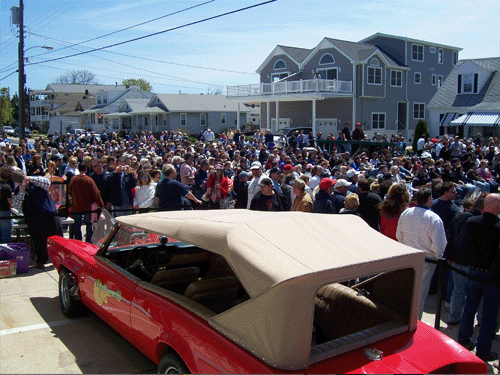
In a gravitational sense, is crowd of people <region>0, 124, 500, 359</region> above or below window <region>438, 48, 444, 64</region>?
below

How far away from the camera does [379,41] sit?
4038 cm

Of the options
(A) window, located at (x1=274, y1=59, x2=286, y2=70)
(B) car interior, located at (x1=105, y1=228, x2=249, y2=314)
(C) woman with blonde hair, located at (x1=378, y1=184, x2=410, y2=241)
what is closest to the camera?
(B) car interior, located at (x1=105, y1=228, x2=249, y2=314)

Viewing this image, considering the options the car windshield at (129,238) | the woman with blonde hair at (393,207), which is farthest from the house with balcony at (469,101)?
the car windshield at (129,238)

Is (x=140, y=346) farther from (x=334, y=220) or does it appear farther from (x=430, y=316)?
(x=430, y=316)

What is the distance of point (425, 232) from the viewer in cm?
519

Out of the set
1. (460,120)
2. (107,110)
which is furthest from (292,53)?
(107,110)

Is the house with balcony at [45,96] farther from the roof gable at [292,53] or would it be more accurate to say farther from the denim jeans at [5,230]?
the denim jeans at [5,230]

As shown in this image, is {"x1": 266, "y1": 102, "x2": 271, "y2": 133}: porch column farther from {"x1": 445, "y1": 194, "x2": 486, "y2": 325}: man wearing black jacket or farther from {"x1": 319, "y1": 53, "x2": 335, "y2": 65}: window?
{"x1": 445, "y1": 194, "x2": 486, "y2": 325}: man wearing black jacket

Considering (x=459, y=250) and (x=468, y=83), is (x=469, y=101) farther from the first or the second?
(x=459, y=250)

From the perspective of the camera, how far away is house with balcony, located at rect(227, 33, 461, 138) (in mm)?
35656

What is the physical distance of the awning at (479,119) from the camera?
32156mm

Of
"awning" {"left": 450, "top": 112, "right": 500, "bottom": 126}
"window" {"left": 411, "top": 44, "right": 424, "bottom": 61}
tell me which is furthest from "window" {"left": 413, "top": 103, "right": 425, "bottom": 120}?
"awning" {"left": 450, "top": 112, "right": 500, "bottom": 126}

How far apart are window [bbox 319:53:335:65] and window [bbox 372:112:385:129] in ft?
18.6

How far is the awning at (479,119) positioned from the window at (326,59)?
1064 cm
